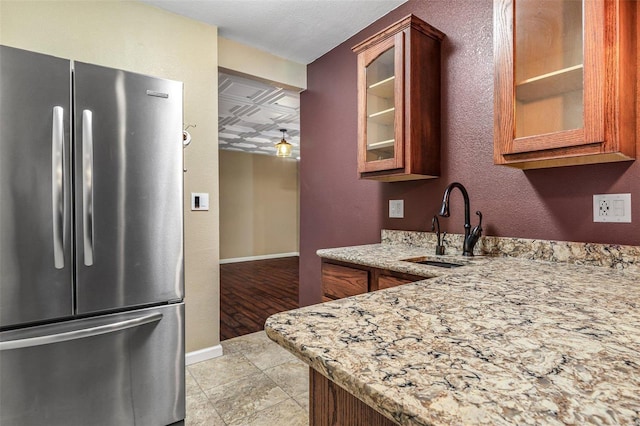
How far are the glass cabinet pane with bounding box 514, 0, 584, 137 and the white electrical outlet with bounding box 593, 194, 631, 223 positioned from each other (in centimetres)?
42

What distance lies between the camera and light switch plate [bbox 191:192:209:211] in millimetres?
2373

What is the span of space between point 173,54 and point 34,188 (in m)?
1.49

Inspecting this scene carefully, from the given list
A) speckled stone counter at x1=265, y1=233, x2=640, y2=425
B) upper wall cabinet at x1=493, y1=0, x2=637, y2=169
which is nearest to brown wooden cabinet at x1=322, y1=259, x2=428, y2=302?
speckled stone counter at x1=265, y1=233, x2=640, y2=425

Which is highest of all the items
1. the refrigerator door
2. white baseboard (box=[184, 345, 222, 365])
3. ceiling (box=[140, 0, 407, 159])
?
ceiling (box=[140, 0, 407, 159])

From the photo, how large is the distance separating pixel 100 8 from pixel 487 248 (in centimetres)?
278

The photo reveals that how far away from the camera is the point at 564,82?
1.28m

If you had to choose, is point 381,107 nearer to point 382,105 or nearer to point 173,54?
point 382,105

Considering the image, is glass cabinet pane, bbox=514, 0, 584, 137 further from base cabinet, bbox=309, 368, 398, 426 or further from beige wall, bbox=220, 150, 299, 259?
beige wall, bbox=220, 150, 299, 259

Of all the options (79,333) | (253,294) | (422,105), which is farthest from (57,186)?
(253,294)

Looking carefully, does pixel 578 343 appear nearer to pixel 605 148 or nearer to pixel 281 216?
pixel 605 148

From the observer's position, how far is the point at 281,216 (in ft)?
25.0

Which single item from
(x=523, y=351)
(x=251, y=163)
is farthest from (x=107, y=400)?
(x=251, y=163)

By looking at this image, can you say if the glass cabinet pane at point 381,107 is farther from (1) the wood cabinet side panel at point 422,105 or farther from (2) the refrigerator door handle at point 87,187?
(2) the refrigerator door handle at point 87,187

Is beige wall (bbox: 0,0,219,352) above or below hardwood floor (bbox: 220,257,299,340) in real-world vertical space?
above
